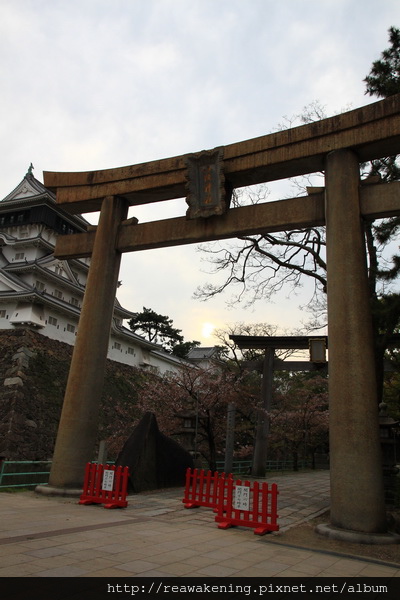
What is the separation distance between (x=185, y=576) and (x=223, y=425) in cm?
1285

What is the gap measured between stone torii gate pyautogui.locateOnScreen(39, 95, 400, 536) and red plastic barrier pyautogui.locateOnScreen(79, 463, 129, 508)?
0.85 metres

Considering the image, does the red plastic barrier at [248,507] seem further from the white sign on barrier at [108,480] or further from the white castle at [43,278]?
the white castle at [43,278]

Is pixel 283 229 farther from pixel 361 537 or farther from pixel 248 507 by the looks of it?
pixel 361 537

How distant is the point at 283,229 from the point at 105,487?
270 inches

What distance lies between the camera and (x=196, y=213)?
1023 cm

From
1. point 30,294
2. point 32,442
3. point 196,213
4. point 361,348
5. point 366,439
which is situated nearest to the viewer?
point 366,439

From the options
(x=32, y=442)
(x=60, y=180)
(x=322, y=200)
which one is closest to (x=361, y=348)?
(x=322, y=200)

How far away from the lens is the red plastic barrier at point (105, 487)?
8281 millimetres

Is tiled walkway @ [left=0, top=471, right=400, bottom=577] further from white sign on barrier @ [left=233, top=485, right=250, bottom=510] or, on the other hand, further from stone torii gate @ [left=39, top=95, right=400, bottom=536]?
stone torii gate @ [left=39, top=95, right=400, bottom=536]

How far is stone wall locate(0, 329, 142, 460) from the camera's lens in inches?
691

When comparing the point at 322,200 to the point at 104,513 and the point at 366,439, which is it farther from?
the point at 104,513

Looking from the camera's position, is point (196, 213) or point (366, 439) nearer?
point (366, 439)

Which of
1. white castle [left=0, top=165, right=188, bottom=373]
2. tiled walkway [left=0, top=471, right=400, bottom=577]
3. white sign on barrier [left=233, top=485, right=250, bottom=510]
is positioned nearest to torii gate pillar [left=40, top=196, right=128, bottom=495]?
tiled walkway [left=0, top=471, right=400, bottom=577]

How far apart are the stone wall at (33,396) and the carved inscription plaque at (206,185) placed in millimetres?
12895
